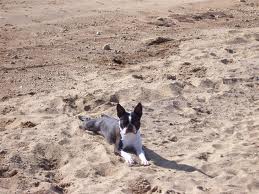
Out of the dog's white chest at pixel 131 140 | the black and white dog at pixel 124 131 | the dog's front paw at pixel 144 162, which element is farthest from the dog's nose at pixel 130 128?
the dog's front paw at pixel 144 162

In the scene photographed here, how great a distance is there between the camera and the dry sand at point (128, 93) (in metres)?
6.95

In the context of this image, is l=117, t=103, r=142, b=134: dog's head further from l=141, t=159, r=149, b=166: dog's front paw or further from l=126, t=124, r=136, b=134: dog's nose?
l=141, t=159, r=149, b=166: dog's front paw

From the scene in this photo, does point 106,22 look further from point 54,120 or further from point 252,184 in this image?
point 252,184

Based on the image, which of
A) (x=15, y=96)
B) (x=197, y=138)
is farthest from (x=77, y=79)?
(x=197, y=138)

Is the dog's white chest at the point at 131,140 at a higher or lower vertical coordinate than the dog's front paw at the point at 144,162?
higher

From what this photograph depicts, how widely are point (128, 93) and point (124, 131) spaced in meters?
2.19

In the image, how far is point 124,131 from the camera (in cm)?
721

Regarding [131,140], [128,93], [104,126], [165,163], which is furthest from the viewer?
[128,93]

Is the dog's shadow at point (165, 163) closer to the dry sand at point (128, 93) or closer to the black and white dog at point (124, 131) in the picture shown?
the dry sand at point (128, 93)

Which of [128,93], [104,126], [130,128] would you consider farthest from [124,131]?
[128,93]

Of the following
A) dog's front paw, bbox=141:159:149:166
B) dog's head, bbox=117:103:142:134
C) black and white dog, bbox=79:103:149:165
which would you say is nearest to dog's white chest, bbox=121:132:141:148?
black and white dog, bbox=79:103:149:165

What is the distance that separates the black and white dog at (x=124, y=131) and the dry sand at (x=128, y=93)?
132mm

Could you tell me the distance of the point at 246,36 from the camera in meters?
12.7

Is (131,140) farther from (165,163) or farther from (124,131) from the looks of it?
(165,163)
